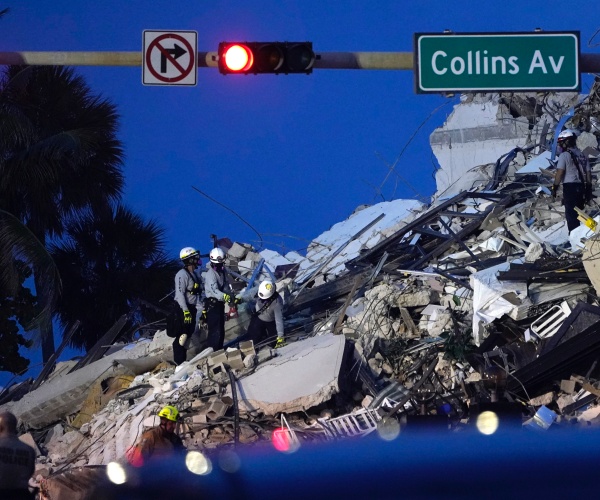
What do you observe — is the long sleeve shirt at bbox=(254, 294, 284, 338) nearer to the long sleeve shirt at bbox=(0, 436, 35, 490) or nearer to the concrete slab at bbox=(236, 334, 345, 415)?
the concrete slab at bbox=(236, 334, 345, 415)

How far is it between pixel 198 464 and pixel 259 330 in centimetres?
1340

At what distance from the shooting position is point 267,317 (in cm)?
1786

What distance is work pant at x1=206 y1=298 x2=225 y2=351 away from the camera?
1712 centimetres

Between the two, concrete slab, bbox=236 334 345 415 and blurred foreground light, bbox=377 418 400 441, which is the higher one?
concrete slab, bbox=236 334 345 415

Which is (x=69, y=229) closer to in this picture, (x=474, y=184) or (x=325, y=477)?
(x=474, y=184)

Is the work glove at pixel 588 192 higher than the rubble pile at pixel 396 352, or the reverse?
the work glove at pixel 588 192

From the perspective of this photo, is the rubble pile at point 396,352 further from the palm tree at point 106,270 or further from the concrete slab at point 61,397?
the palm tree at point 106,270

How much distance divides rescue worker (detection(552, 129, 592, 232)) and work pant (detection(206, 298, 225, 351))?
5205 millimetres

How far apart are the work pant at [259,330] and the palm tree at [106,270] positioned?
929 centimetres

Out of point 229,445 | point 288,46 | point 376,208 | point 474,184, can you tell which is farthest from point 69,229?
point 288,46

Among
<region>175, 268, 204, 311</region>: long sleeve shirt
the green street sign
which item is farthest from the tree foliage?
the green street sign

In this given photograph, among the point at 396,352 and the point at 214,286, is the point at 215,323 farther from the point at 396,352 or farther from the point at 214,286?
the point at 396,352

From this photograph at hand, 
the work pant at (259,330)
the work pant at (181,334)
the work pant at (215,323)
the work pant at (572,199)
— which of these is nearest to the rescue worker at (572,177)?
the work pant at (572,199)

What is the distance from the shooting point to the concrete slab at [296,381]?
48.0 ft
